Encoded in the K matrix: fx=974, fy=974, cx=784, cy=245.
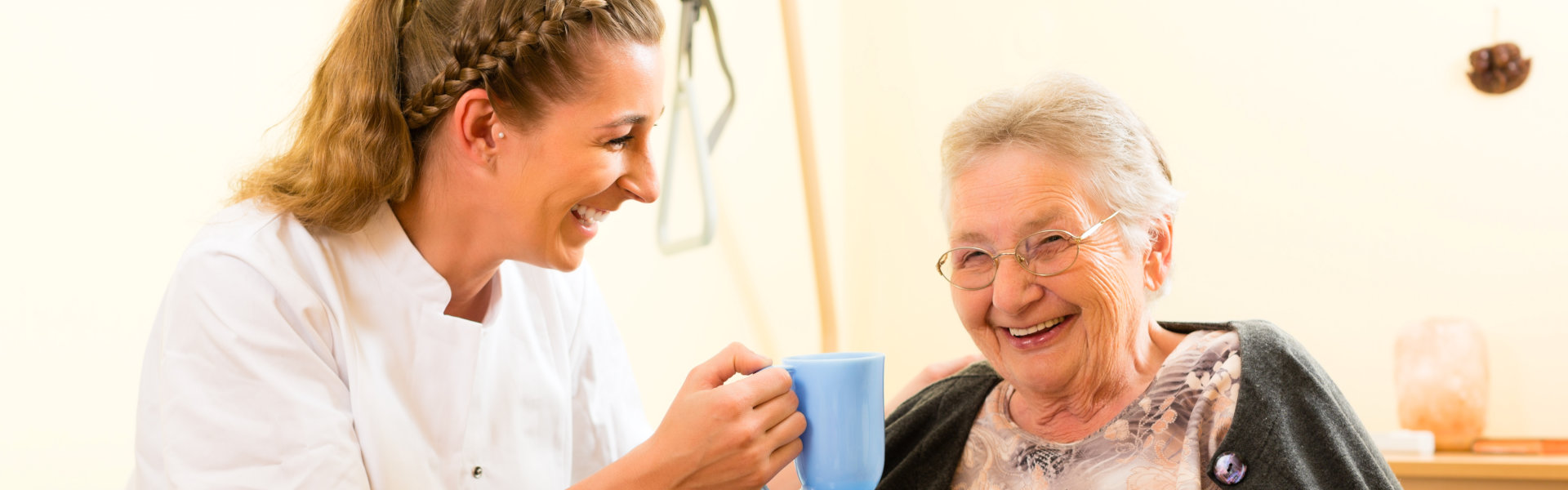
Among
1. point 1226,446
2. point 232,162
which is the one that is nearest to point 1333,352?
point 1226,446

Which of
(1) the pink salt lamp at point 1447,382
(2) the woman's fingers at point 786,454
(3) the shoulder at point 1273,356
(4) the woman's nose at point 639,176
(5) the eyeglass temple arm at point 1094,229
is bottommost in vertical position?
(1) the pink salt lamp at point 1447,382

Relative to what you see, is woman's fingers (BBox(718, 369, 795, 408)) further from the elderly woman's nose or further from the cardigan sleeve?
the cardigan sleeve

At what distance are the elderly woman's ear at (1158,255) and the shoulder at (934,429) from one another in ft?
0.78

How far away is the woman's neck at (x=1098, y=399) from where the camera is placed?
113cm

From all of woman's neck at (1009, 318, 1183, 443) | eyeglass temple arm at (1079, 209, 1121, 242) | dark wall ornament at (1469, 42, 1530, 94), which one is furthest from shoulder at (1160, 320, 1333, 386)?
dark wall ornament at (1469, 42, 1530, 94)

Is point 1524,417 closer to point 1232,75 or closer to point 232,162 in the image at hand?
point 1232,75

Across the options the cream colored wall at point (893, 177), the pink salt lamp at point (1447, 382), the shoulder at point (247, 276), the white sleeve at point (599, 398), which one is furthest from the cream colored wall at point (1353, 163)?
the shoulder at point (247, 276)

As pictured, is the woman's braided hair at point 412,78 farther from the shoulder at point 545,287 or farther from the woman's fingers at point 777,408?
the woman's fingers at point 777,408

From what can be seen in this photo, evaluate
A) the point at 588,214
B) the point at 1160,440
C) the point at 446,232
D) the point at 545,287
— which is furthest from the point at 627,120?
the point at 1160,440

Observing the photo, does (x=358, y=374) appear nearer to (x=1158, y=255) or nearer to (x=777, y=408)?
(x=777, y=408)

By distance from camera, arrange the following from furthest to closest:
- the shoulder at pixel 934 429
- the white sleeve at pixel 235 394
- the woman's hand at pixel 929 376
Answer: the woman's hand at pixel 929 376
the shoulder at pixel 934 429
the white sleeve at pixel 235 394

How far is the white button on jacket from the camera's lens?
91 centimetres

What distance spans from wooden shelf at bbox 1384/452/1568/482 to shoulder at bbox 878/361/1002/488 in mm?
896

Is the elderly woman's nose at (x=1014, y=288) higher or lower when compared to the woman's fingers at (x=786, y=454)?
higher
